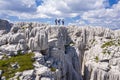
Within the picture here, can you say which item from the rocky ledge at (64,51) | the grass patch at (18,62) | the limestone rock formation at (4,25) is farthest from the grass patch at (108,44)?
the limestone rock formation at (4,25)

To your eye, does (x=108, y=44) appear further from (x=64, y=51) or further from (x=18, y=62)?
(x=18, y=62)

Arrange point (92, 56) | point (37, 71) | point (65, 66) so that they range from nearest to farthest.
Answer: point (37, 71) → point (65, 66) → point (92, 56)

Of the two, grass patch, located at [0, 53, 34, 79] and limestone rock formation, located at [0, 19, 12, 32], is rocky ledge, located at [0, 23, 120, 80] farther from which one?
limestone rock formation, located at [0, 19, 12, 32]

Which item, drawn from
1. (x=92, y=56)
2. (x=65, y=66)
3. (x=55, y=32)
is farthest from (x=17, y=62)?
(x=92, y=56)

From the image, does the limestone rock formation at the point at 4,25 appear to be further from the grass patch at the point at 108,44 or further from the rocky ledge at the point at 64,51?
the grass patch at the point at 108,44

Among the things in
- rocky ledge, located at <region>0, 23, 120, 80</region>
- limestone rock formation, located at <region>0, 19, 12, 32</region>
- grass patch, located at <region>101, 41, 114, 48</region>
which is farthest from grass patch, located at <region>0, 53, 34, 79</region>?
limestone rock formation, located at <region>0, 19, 12, 32</region>

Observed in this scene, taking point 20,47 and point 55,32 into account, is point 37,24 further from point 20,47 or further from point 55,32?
point 20,47
